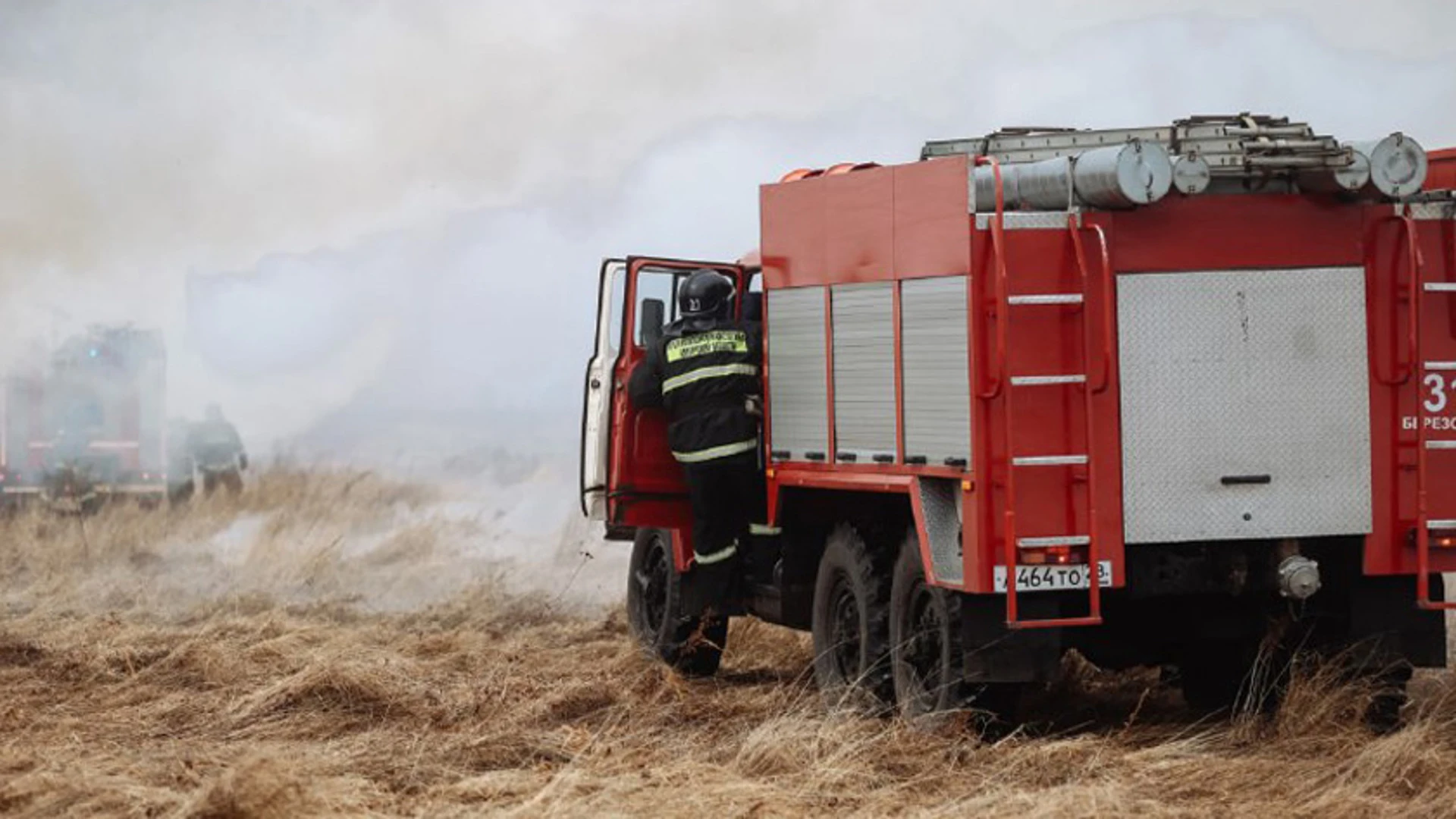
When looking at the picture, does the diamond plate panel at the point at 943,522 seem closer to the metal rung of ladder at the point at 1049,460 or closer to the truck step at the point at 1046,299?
the metal rung of ladder at the point at 1049,460

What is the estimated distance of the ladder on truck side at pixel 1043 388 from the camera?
9.47 m

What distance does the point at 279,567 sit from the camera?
19422 mm

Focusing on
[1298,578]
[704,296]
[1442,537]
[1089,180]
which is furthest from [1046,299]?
[704,296]

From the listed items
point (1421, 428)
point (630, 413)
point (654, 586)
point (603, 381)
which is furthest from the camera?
point (654, 586)

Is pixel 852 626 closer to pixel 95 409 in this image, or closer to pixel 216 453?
pixel 216 453

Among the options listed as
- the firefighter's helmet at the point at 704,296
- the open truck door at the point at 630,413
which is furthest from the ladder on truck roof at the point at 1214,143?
the open truck door at the point at 630,413

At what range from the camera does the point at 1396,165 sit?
9875 mm

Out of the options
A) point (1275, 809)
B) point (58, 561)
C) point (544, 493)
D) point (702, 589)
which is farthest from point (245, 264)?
point (1275, 809)

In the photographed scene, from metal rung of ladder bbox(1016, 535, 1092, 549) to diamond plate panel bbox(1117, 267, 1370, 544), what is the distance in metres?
0.27

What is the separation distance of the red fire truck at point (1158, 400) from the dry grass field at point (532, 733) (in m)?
0.44

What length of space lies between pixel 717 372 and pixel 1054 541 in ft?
10.4

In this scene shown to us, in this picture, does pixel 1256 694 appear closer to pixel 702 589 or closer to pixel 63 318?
pixel 702 589

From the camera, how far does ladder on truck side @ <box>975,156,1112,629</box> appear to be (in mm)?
9469

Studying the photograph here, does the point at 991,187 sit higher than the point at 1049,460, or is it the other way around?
the point at 991,187
